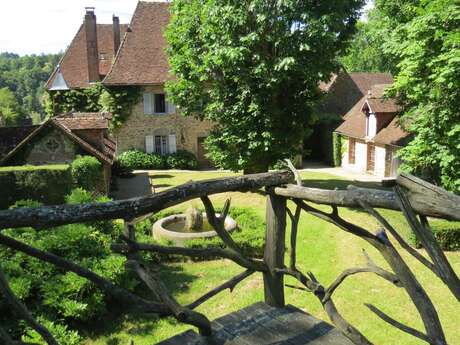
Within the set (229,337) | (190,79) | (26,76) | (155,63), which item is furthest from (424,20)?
(26,76)

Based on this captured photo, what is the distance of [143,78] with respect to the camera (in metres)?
27.1

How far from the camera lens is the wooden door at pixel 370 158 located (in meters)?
26.8

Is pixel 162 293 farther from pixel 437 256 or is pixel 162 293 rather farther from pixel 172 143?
pixel 172 143

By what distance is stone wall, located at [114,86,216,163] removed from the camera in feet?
91.0

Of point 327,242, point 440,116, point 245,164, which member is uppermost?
point 440,116

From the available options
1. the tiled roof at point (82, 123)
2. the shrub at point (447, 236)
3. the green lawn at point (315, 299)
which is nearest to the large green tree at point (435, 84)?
the shrub at point (447, 236)

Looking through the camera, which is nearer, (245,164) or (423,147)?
(423,147)

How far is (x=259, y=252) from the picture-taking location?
11.6 metres

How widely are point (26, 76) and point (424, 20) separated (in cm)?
13399

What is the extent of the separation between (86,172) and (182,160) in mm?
11778

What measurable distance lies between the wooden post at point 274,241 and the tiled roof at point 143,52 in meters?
25.1

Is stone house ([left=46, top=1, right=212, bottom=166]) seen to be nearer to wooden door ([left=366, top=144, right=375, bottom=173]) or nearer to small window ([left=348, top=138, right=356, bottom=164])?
small window ([left=348, top=138, right=356, bottom=164])

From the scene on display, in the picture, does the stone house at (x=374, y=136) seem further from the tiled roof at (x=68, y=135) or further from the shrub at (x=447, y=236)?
the tiled roof at (x=68, y=135)

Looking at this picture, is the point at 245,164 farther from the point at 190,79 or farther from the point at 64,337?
the point at 64,337
